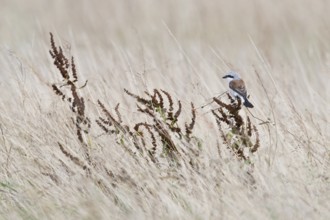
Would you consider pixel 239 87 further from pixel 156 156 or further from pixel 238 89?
pixel 156 156

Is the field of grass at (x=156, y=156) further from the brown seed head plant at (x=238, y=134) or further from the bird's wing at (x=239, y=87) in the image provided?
the bird's wing at (x=239, y=87)

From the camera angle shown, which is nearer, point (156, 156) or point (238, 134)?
point (238, 134)

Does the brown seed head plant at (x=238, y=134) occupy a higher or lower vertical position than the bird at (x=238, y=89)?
lower

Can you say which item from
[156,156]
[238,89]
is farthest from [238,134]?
[156,156]

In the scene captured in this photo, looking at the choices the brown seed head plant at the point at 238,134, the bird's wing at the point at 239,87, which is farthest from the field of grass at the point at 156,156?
the bird's wing at the point at 239,87

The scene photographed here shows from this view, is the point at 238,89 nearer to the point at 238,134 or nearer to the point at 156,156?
the point at 238,134

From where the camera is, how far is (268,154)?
16.4 ft

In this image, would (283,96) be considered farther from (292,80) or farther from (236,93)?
(292,80)

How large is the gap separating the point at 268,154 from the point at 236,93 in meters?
0.36

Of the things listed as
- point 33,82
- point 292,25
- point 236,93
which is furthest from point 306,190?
point 292,25

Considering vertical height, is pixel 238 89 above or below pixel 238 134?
above

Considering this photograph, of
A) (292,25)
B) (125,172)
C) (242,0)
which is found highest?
(242,0)

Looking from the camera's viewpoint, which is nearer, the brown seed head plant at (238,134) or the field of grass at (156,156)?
the field of grass at (156,156)

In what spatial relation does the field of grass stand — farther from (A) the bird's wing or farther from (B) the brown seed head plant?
(A) the bird's wing
